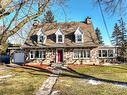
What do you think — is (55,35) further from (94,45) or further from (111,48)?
(111,48)

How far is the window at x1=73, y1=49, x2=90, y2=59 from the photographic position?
3575 centimetres

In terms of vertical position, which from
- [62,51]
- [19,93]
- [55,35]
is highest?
[55,35]

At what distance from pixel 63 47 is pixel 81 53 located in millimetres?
2710

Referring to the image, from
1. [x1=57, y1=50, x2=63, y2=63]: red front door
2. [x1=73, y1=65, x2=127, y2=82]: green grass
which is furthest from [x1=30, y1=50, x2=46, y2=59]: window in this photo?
[x1=73, y1=65, x2=127, y2=82]: green grass

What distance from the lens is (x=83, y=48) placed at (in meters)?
35.8

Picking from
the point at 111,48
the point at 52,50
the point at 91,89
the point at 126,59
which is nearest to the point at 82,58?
the point at 52,50

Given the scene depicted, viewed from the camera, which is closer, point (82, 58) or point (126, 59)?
point (82, 58)

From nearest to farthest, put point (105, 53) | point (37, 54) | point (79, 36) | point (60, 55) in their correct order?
point (60, 55), point (79, 36), point (37, 54), point (105, 53)

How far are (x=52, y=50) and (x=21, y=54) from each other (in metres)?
8.68

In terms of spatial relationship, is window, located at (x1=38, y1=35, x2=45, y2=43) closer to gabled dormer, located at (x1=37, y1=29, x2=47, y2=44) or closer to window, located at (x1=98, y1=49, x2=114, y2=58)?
gabled dormer, located at (x1=37, y1=29, x2=47, y2=44)

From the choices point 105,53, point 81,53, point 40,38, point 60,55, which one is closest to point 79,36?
point 81,53

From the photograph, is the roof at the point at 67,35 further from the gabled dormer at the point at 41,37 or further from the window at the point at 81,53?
the window at the point at 81,53

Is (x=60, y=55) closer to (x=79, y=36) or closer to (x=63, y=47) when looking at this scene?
(x=63, y=47)

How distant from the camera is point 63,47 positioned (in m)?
35.8
